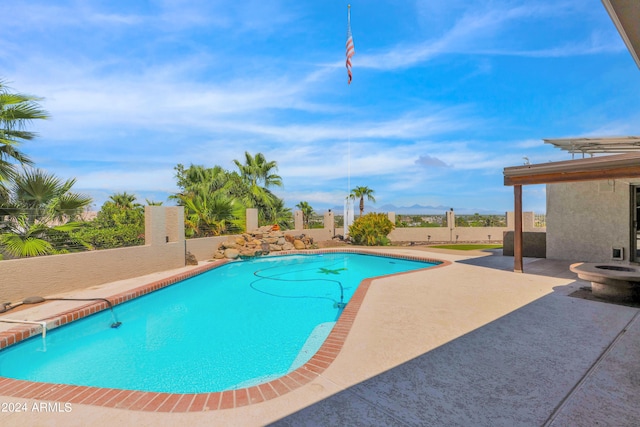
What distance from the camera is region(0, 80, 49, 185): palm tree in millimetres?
6289

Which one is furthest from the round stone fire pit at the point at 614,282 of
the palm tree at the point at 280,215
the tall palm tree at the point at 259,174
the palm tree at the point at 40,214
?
the tall palm tree at the point at 259,174

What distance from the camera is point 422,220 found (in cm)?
1984

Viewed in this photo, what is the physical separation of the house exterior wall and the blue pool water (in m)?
7.23

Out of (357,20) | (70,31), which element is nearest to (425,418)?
(70,31)

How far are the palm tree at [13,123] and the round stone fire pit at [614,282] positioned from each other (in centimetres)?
1176

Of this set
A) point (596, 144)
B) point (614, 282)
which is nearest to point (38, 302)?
point (614, 282)

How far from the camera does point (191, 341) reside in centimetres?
478

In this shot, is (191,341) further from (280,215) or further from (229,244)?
(280,215)

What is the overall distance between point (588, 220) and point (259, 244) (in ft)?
39.7

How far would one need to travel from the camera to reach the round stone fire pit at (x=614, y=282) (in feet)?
16.0

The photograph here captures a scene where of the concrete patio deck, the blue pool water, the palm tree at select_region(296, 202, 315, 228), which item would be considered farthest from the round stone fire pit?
the palm tree at select_region(296, 202, 315, 228)

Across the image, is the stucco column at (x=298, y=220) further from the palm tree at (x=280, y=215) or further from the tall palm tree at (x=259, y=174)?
the tall palm tree at (x=259, y=174)

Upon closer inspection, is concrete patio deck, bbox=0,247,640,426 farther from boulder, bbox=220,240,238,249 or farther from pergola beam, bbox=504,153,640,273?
boulder, bbox=220,240,238,249

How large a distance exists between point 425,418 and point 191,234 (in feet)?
38.3
